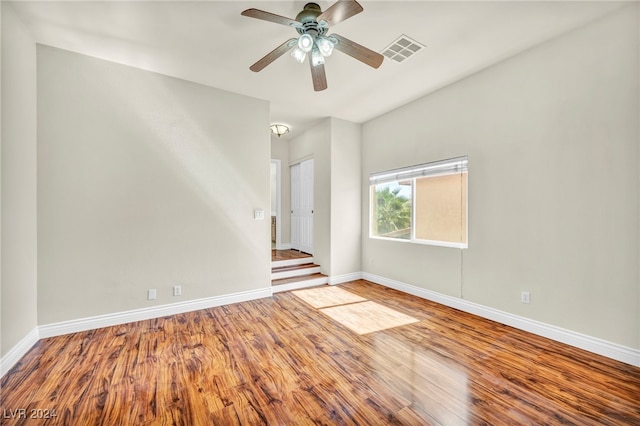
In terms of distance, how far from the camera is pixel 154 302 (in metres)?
3.21

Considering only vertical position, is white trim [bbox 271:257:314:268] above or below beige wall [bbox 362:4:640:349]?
below

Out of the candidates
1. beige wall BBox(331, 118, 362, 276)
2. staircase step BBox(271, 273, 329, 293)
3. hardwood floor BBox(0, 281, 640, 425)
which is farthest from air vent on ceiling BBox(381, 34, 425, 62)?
staircase step BBox(271, 273, 329, 293)

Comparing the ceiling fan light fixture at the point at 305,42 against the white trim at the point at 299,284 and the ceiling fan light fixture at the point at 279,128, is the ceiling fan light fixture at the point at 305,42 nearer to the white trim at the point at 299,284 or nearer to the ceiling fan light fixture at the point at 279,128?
the ceiling fan light fixture at the point at 279,128

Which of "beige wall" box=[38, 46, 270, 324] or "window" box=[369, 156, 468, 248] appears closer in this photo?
"beige wall" box=[38, 46, 270, 324]

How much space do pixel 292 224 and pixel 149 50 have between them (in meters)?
4.21

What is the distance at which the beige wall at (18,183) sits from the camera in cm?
216

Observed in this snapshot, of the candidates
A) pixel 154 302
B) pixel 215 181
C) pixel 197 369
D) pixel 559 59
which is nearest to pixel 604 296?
pixel 559 59

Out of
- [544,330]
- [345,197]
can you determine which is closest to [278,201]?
[345,197]

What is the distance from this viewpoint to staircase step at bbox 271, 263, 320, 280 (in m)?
4.52

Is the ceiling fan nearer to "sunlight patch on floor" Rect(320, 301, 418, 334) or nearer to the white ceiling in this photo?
the white ceiling

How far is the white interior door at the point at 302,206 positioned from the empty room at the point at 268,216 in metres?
1.70

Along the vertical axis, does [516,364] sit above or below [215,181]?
below

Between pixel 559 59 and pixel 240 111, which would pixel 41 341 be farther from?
pixel 559 59

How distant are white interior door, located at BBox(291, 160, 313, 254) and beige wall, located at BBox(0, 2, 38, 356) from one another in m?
3.98
